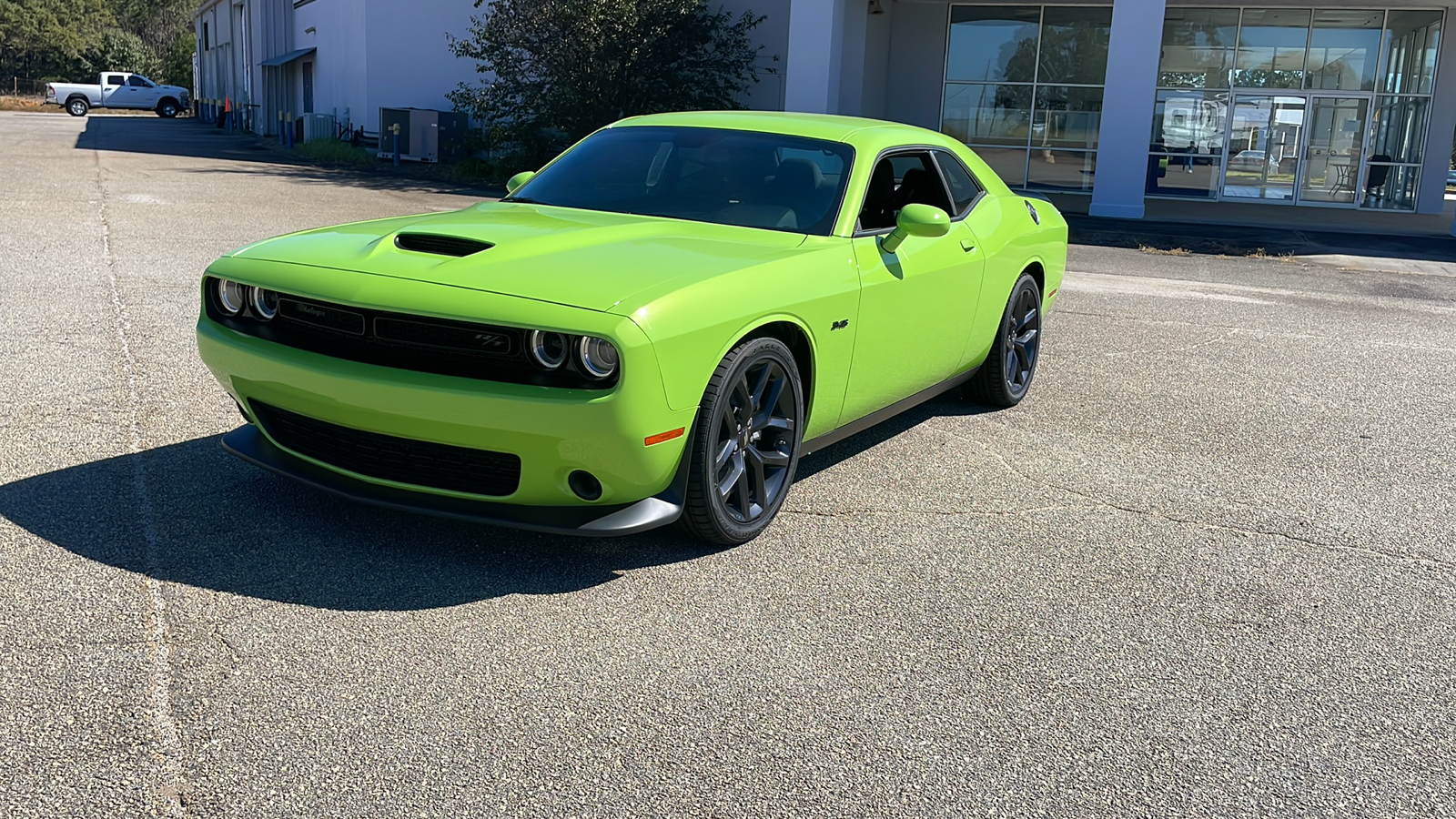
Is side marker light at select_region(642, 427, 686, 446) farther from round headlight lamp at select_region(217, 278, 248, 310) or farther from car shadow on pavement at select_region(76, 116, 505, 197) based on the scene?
car shadow on pavement at select_region(76, 116, 505, 197)

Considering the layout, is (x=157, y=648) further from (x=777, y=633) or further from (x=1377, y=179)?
(x=1377, y=179)

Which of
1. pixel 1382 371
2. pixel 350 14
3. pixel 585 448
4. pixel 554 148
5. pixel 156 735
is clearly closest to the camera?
pixel 156 735

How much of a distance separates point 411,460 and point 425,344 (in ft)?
1.24

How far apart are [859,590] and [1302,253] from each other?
1436cm

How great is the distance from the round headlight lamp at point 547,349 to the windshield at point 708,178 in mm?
1434

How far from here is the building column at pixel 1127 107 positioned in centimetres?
2044

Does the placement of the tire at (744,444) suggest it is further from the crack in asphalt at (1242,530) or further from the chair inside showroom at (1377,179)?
the chair inside showroom at (1377,179)

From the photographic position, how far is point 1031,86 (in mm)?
25984

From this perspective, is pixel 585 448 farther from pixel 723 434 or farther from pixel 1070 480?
pixel 1070 480

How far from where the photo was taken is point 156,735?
→ 2.90 m

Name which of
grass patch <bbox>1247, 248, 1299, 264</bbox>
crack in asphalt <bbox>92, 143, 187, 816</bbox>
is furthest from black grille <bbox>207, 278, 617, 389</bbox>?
grass patch <bbox>1247, 248, 1299, 264</bbox>

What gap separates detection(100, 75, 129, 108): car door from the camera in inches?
2235

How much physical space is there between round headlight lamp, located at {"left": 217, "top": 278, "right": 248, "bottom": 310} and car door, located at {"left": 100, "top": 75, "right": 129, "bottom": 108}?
59821mm

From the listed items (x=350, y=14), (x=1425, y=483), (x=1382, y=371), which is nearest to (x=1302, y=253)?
(x=1382, y=371)
